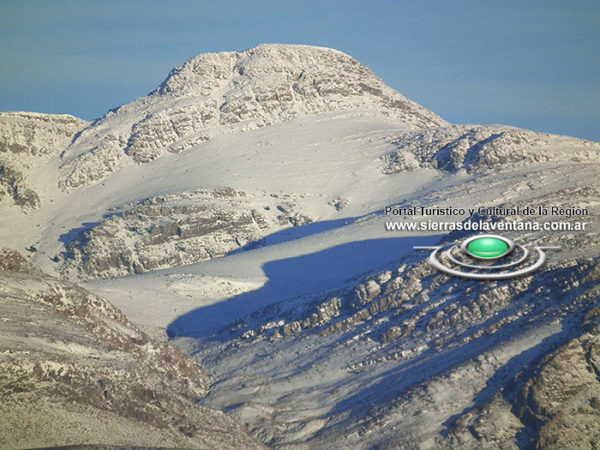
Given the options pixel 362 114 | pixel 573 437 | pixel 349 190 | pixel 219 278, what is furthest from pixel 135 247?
pixel 573 437

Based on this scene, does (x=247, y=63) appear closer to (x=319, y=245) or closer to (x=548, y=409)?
(x=319, y=245)

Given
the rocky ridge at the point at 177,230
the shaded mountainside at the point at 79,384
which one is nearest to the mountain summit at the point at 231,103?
the rocky ridge at the point at 177,230

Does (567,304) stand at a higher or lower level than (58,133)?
lower

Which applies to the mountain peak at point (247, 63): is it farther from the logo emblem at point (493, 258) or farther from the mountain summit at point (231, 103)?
the logo emblem at point (493, 258)

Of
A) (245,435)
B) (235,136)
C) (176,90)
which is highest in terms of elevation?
(176,90)

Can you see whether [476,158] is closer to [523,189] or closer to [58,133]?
[523,189]

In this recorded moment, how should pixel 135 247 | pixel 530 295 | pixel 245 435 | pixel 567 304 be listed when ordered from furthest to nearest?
pixel 135 247 → pixel 530 295 → pixel 567 304 → pixel 245 435

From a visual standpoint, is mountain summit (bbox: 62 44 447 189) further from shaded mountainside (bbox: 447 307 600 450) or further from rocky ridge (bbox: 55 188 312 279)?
shaded mountainside (bbox: 447 307 600 450)
